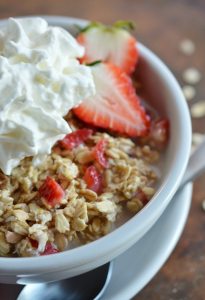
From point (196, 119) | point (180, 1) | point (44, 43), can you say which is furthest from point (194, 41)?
point (44, 43)

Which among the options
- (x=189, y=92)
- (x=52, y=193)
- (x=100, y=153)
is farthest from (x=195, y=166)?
(x=189, y=92)

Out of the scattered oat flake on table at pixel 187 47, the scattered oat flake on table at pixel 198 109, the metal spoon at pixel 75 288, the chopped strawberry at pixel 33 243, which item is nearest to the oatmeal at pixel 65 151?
the chopped strawberry at pixel 33 243

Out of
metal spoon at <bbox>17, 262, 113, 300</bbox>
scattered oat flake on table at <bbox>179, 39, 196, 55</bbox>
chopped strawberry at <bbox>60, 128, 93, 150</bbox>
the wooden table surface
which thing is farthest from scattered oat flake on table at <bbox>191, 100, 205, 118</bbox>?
metal spoon at <bbox>17, 262, 113, 300</bbox>

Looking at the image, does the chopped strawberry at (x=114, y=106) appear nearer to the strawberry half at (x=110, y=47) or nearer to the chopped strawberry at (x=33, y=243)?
the strawberry half at (x=110, y=47)

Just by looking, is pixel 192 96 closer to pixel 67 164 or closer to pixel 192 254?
pixel 192 254

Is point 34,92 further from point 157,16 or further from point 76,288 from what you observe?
point 157,16
